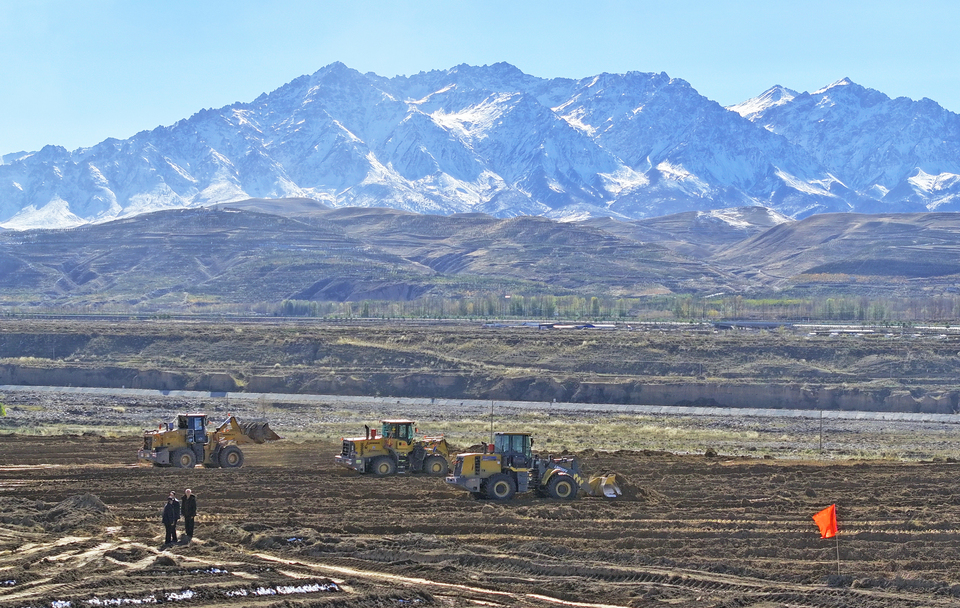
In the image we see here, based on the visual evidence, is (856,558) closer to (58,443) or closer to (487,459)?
(487,459)

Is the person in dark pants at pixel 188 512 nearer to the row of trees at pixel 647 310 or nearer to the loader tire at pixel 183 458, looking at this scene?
the loader tire at pixel 183 458

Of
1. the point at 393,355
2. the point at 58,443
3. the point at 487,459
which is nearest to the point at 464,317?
the point at 393,355

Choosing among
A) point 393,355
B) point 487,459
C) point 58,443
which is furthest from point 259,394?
point 487,459

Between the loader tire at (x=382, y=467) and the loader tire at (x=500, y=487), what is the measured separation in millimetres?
5622

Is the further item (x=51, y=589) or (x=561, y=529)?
(x=561, y=529)

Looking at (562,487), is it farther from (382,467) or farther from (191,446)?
(191,446)

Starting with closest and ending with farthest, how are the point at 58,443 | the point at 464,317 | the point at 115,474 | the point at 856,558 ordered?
the point at 856,558 → the point at 115,474 → the point at 58,443 → the point at 464,317

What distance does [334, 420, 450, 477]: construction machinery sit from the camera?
35531mm

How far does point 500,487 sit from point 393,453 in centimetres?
587

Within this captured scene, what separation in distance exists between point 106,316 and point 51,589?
155153 millimetres

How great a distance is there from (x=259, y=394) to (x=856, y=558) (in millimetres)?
63130

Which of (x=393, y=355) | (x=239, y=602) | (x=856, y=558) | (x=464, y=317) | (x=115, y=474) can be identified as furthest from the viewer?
(x=464, y=317)

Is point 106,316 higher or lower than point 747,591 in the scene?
higher

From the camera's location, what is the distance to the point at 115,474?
35.5 meters
